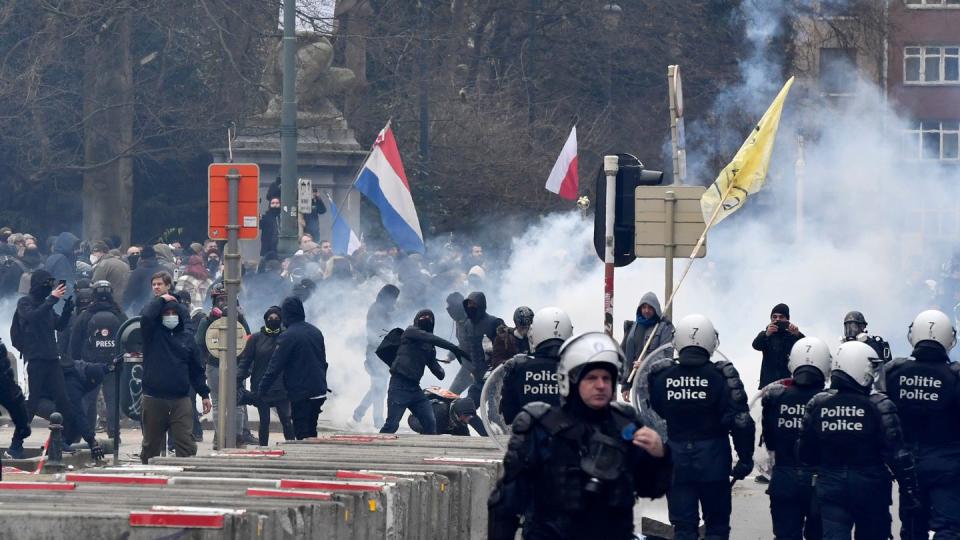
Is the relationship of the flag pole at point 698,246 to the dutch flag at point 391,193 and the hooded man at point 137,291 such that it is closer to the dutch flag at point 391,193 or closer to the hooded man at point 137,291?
the dutch flag at point 391,193

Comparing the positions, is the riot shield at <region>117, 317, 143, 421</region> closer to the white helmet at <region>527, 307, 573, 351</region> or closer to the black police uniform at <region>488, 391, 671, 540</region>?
the white helmet at <region>527, 307, 573, 351</region>

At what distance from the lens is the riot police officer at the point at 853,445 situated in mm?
10414

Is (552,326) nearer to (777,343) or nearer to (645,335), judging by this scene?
(645,335)

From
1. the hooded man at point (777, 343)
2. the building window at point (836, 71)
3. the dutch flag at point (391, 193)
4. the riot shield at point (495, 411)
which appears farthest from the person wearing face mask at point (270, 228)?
the building window at point (836, 71)

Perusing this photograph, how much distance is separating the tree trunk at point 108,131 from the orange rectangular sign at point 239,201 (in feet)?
60.1

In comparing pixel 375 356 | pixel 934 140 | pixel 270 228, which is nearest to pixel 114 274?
pixel 375 356

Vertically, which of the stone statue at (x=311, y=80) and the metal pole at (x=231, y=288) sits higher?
the stone statue at (x=311, y=80)

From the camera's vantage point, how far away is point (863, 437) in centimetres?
1041

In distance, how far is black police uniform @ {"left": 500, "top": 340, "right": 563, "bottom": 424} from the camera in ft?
36.7

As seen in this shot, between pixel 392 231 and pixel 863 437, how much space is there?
13.1m

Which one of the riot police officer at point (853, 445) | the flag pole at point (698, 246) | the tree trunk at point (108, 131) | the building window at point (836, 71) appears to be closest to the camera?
the riot police officer at point (853, 445)

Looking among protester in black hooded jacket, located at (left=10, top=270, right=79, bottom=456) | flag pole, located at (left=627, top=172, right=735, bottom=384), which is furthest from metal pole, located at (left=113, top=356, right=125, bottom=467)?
flag pole, located at (left=627, top=172, right=735, bottom=384)

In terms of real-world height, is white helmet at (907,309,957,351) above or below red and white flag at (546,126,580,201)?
below

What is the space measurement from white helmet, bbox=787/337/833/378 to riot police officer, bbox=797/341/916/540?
17.3 inches
